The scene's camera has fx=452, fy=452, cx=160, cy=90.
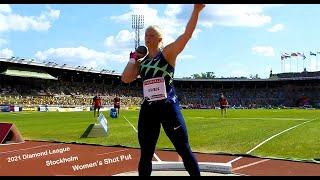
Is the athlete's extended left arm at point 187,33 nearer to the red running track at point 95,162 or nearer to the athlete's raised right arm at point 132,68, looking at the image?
the athlete's raised right arm at point 132,68

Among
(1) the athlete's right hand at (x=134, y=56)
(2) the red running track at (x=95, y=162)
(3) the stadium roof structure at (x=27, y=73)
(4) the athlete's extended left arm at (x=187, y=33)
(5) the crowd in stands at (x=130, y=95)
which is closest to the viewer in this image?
(4) the athlete's extended left arm at (x=187, y=33)

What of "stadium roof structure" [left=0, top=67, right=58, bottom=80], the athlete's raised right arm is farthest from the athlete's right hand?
"stadium roof structure" [left=0, top=67, right=58, bottom=80]

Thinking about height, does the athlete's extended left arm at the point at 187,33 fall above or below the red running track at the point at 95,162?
above

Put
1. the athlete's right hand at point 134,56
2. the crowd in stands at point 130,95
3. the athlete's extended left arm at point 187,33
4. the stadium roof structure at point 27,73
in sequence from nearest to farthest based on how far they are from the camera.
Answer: the athlete's extended left arm at point 187,33 < the athlete's right hand at point 134,56 < the stadium roof structure at point 27,73 < the crowd in stands at point 130,95

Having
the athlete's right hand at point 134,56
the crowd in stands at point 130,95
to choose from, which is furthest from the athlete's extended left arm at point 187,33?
the crowd in stands at point 130,95

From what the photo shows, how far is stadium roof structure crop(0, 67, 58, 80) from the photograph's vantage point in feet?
228

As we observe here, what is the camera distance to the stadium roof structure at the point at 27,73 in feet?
228

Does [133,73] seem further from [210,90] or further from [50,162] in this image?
[210,90]

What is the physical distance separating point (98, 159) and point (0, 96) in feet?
193

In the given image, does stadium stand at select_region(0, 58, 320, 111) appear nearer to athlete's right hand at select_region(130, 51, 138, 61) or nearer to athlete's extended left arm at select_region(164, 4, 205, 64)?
athlete's right hand at select_region(130, 51, 138, 61)

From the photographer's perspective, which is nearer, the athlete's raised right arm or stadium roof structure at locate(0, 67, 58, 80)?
the athlete's raised right arm

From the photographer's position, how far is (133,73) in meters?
5.61

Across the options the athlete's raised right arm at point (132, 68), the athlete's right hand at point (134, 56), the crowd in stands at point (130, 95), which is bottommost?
the crowd in stands at point (130, 95)
